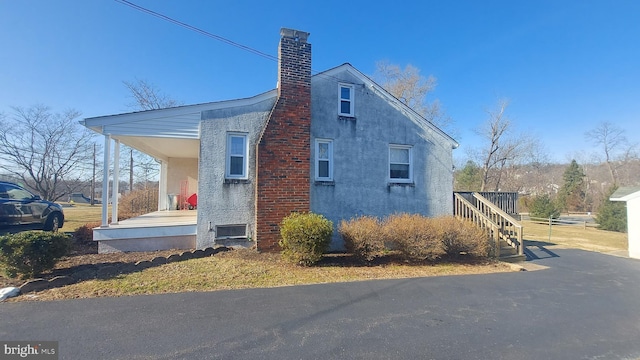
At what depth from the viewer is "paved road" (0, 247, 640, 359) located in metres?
3.45

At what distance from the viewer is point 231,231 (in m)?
8.49

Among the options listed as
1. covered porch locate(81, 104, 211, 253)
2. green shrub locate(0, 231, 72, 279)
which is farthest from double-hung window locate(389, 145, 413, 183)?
green shrub locate(0, 231, 72, 279)

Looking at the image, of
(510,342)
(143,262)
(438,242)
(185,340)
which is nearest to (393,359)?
(510,342)

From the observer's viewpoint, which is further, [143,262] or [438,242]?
[438,242]

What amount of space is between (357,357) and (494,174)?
41.3 m

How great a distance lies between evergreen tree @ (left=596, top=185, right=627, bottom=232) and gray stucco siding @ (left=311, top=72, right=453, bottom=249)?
21.3m

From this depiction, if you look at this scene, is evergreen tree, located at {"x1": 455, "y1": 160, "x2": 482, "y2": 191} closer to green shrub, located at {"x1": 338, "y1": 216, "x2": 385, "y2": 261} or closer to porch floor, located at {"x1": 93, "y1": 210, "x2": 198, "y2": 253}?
green shrub, located at {"x1": 338, "y1": 216, "x2": 385, "y2": 261}

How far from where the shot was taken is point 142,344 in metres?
3.44

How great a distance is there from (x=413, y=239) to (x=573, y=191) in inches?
1821

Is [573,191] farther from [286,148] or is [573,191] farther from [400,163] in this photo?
[286,148]

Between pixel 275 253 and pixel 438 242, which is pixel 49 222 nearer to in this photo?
pixel 275 253

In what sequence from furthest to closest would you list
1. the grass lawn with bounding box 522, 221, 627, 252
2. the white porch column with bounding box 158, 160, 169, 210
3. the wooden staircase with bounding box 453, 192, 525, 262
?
the grass lawn with bounding box 522, 221, 627, 252
the white porch column with bounding box 158, 160, 169, 210
the wooden staircase with bounding box 453, 192, 525, 262

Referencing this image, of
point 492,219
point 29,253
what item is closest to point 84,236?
point 29,253

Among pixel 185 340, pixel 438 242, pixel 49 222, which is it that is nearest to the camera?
pixel 185 340
